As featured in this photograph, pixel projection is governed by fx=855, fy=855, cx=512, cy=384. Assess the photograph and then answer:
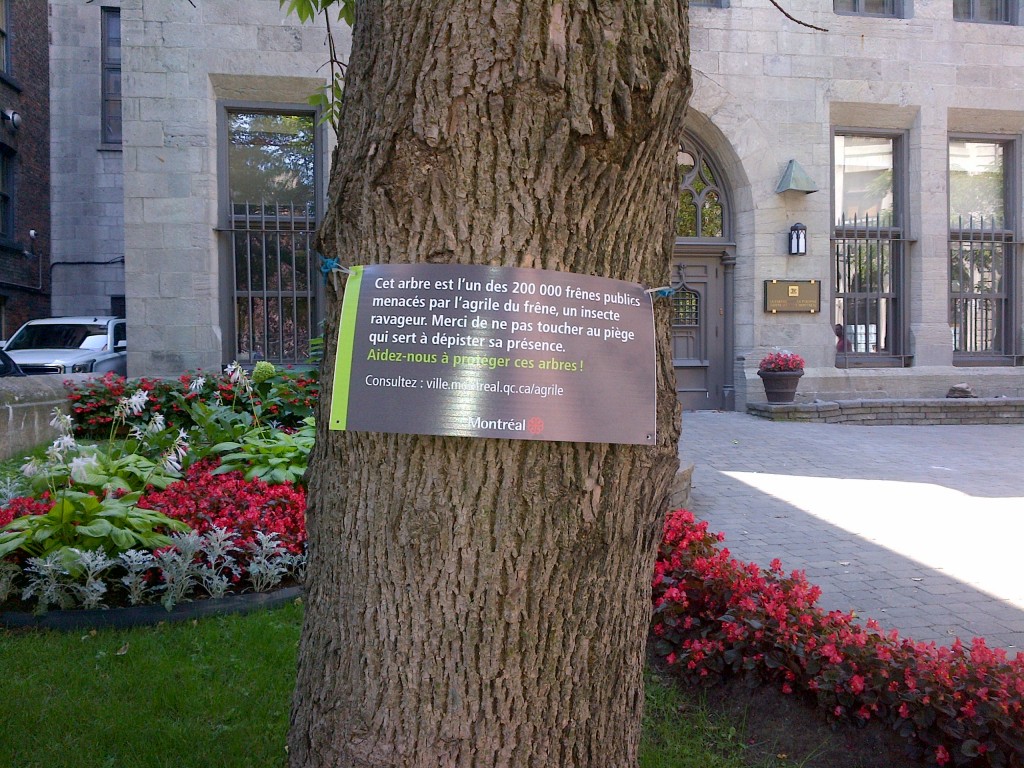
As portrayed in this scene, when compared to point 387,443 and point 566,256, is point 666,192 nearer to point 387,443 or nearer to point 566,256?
point 566,256

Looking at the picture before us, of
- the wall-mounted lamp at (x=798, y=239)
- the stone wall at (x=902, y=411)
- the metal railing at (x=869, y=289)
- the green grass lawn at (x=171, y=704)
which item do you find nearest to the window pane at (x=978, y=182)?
the metal railing at (x=869, y=289)

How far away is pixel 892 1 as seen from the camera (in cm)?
1437

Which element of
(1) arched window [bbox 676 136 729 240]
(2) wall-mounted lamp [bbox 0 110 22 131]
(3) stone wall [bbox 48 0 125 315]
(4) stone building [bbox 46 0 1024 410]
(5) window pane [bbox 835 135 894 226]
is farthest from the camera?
(3) stone wall [bbox 48 0 125 315]

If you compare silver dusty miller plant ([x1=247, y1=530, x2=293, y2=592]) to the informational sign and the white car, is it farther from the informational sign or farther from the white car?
the white car

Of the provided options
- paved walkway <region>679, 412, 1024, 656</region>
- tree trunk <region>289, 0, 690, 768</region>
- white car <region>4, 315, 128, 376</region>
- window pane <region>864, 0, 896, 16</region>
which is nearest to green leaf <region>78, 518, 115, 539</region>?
tree trunk <region>289, 0, 690, 768</region>

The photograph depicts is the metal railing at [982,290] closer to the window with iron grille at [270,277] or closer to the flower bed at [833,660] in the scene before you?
the window with iron grille at [270,277]

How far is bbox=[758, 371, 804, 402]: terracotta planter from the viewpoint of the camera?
1260 centimetres

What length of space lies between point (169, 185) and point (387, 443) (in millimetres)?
11489

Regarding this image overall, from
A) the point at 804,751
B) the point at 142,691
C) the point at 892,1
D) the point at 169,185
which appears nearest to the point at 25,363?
the point at 169,185

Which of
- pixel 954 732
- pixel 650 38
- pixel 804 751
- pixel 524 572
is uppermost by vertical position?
pixel 650 38

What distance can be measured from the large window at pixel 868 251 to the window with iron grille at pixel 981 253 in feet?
3.95

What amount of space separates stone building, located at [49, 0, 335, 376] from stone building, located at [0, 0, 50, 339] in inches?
401

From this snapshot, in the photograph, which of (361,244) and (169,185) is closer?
(361,244)

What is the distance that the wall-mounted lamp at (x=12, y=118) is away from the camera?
2031 centimetres
